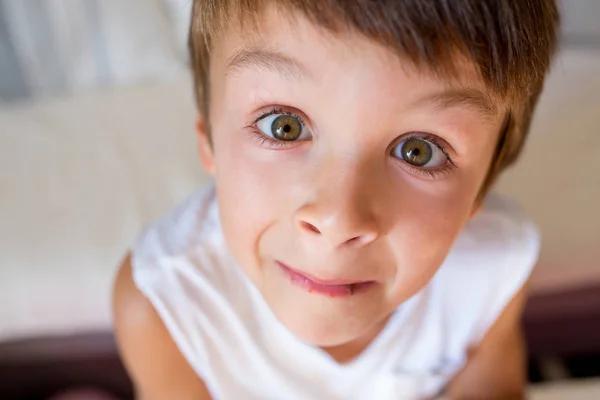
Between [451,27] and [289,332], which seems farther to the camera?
[289,332]

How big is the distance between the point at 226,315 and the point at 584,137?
0.62m

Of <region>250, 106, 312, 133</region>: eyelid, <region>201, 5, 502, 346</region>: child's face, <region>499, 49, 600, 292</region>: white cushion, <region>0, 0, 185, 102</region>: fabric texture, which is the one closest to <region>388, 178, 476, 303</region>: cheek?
<region>201, 5, 502, 346</region>: child's face

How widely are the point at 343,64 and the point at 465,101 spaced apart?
0.35 feet

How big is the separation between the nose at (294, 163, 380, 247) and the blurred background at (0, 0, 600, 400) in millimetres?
442

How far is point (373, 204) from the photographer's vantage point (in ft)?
1.78

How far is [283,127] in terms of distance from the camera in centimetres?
58

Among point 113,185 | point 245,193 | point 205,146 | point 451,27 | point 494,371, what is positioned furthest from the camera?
point 113,185

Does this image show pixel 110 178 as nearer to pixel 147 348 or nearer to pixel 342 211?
pixel 147 348

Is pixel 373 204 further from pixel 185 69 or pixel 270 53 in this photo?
pixel 185 69

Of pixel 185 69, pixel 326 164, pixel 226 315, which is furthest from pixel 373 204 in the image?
pixel 185 69

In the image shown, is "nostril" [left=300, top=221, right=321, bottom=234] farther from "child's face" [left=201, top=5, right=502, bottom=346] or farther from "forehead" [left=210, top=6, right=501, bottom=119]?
"forehead" [left=210, top=6, right=501, bottom=119]

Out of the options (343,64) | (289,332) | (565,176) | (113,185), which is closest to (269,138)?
(343,64)

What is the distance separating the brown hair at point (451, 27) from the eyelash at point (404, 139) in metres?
0.07

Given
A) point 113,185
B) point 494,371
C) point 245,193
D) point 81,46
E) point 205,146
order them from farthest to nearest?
point 81,46 → point 113,185 → point 494,371 → point 205,146 → point 245,193
